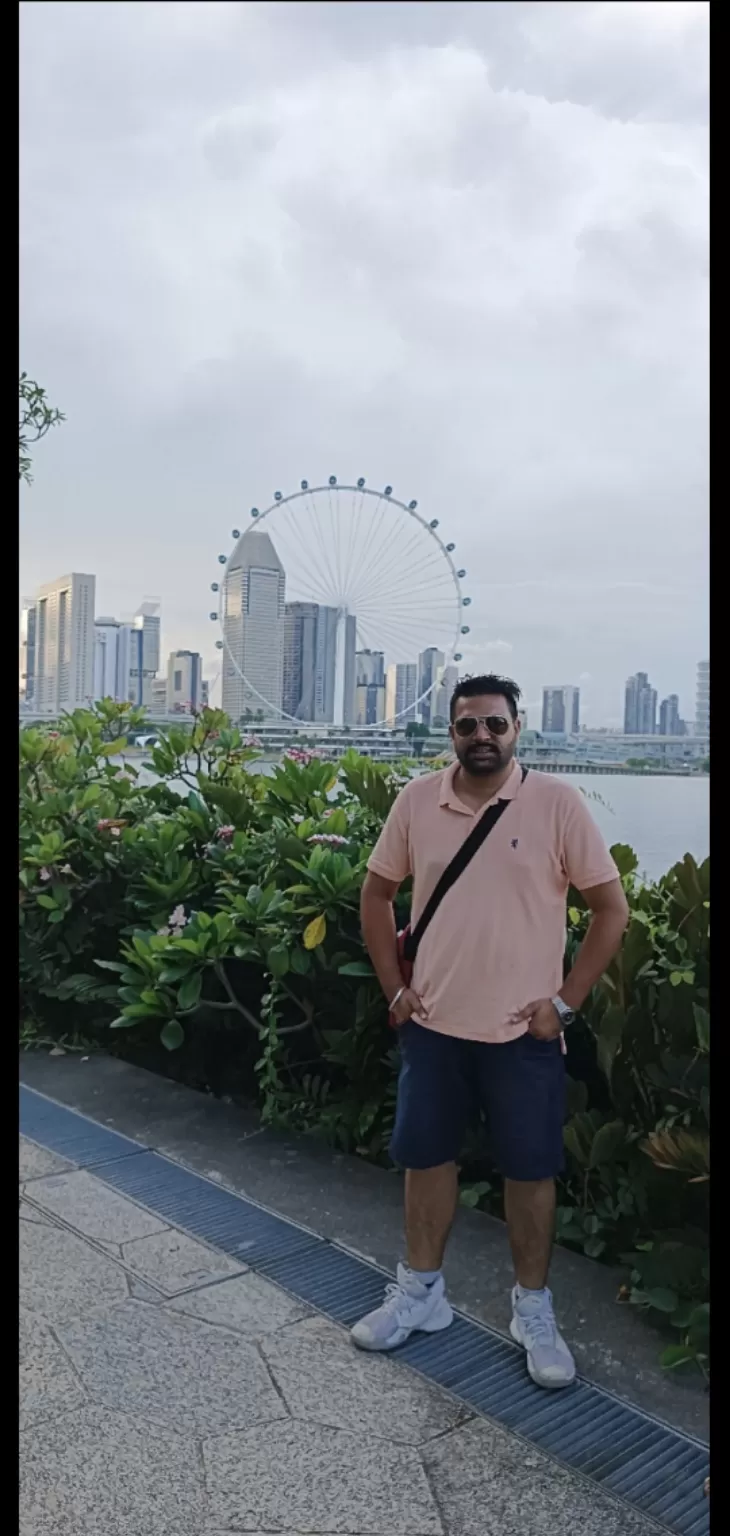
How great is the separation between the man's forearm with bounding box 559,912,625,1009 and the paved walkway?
2.29 ft

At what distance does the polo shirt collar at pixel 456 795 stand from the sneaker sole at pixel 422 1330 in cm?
94

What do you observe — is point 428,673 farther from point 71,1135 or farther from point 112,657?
point 71,1135

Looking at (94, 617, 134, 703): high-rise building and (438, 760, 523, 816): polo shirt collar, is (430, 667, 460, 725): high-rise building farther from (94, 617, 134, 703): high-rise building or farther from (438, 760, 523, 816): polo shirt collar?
(94, 617, 134, 703): high-rise building

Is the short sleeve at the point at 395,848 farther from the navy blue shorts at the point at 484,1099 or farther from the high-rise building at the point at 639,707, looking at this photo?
the high-rise building at the point at 639,707

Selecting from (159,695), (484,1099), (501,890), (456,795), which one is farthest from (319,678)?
(484,1099)

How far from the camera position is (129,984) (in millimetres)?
3129

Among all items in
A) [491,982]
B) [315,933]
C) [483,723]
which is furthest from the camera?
[315,933]

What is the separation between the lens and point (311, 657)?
2055mm

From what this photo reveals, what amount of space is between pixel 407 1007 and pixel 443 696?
51 centimetres

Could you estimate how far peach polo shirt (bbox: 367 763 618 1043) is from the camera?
1.73m

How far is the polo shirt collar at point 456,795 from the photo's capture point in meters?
1.73

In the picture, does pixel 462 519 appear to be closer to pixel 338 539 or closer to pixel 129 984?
pixel 338 539

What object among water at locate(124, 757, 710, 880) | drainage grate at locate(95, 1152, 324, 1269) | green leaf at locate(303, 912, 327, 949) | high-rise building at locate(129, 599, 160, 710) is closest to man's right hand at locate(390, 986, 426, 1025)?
water at locate(124, 757, 710, 880)

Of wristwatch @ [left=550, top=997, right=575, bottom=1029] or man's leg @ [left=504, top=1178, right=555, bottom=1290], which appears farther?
man's leg @ [left=504, top=1178, right=555, bottom=1290]
